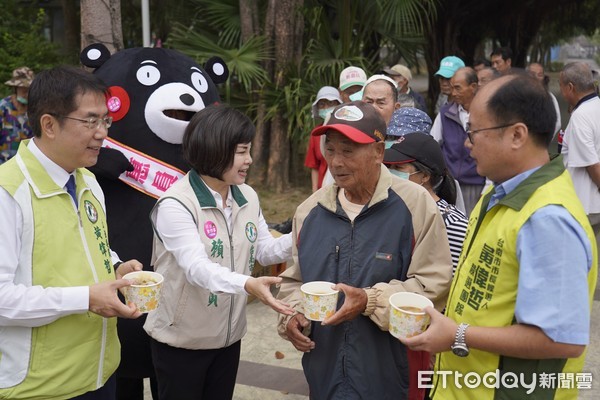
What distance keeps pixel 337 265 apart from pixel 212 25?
6.62 metres

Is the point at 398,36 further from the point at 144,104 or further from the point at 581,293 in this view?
the point at 581,293

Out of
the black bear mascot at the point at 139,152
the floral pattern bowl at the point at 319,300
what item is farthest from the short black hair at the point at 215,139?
the black bear mascot at the point at 139,152

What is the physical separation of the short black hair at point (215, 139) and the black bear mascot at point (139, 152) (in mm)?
820

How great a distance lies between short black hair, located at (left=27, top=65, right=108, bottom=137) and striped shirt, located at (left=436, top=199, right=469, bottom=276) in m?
1.63

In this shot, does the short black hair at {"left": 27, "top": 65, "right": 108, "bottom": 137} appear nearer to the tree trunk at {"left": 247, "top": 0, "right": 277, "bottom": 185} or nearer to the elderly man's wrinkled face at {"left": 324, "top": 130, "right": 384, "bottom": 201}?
the elderly man's wrinkled face at {"left": 324, "top": 130, "right": 384, "bottom": 201}

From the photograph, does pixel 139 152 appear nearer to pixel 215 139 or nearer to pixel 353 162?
pixel 215 139

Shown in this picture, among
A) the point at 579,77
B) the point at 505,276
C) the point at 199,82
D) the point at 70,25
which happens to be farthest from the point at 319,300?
the point at 70,25

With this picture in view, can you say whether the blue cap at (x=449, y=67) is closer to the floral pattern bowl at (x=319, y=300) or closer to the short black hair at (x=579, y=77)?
the short black hair at (x=579, y=77)

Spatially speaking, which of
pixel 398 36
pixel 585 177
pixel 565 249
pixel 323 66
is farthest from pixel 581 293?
pixel 398 36

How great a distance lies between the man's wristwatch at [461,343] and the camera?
1.80 meters

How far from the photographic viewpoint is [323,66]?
758 centimetres

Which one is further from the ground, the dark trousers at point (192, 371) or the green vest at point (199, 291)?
the green vest at point (199, 291)

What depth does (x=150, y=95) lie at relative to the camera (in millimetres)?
3506

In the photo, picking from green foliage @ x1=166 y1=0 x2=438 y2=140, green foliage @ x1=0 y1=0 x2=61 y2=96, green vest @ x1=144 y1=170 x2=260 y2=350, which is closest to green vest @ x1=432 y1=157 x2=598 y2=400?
green vest @ x1=144 y1=170 x2=260 y2=350
